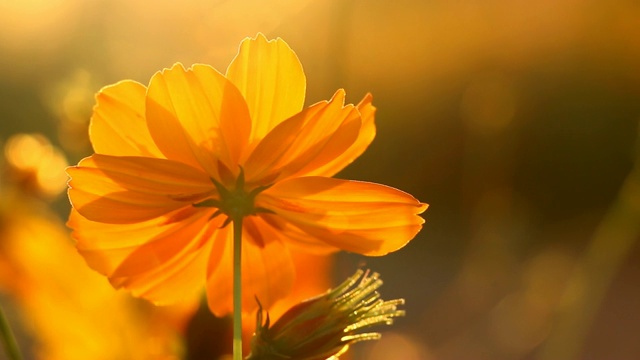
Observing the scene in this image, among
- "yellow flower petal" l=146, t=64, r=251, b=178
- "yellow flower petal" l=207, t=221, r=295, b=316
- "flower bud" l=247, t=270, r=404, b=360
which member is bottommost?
"flower bud" l=247, t=270, r=404, b=360

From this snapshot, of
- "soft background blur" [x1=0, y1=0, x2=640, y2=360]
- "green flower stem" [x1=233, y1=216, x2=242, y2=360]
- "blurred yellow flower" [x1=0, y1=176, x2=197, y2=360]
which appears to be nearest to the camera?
"green flower stem" [x1=233, y1=216, x2=242, y2=360]

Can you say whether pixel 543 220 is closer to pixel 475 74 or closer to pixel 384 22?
pixel 475 74

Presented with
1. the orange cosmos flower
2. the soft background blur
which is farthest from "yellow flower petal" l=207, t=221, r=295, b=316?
the soft background blur

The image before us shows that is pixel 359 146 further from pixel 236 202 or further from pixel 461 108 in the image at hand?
pixel 461 108

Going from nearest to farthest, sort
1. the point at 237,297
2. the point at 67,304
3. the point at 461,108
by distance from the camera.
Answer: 1. the point at 237,297
2. the point at 67,304
3. the point at 461,108

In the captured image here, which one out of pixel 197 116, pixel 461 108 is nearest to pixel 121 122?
pixel 197 116

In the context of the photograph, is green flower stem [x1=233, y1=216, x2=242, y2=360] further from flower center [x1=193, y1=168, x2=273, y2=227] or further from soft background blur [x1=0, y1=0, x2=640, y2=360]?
soft background blur [x1=0, y1=0, x2=640, y2=360]

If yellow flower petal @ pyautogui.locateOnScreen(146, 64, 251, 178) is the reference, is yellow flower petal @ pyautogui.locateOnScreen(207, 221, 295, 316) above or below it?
below
